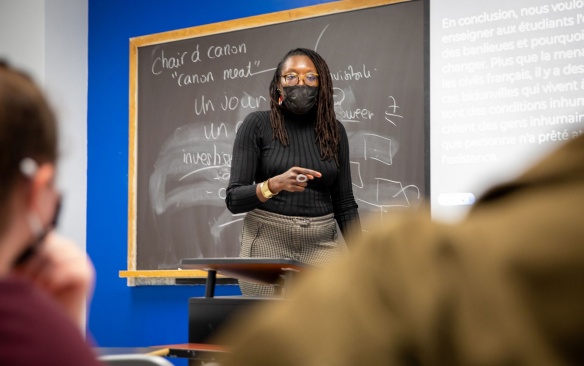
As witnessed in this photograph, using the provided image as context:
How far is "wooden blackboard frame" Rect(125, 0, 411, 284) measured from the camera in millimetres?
3805

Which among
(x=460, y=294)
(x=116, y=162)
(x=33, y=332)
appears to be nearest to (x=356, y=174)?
(x=116, y=162)

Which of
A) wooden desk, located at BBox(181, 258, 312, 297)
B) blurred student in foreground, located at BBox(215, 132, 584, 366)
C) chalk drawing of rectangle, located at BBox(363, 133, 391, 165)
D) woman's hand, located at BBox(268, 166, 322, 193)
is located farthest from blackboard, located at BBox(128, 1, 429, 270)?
blurred student in foreground, located at BBox(215, 132, 584, 366)

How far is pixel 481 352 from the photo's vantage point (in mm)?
250

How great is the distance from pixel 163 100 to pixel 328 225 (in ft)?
6.85

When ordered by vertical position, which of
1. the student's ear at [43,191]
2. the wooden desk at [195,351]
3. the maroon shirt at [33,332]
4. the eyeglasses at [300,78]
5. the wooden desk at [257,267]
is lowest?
the wooden desk at [195,351]

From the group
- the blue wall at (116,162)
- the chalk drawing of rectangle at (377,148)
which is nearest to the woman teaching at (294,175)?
the chalk drawing of rectangle at (377,148)

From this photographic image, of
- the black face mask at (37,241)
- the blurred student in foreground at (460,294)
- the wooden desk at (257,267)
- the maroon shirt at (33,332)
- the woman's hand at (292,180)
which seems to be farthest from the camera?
the woman's hand at (292,180)

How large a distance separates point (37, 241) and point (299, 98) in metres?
2.26

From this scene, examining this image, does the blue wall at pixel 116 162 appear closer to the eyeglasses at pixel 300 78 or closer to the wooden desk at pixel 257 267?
the eyeglasses at pixel 300 78

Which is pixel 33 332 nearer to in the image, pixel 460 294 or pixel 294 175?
pixel 460 294

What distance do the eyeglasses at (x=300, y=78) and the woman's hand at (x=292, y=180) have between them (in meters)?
0.55

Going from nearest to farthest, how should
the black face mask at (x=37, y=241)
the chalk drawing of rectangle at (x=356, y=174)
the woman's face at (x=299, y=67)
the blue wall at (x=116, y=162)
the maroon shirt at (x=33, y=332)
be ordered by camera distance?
the maroon shirt at (x=33, y=332) → the black face mask at (x=37, y=241) → the woman's face at (x=299, y=67) → the chalk drawing of rectangle at (x=356, y=174) → the blue wall at (x=116, y=162)

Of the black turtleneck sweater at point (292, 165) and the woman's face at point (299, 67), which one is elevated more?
the woman's face at point (299, 67)

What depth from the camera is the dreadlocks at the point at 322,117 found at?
2730 mm
